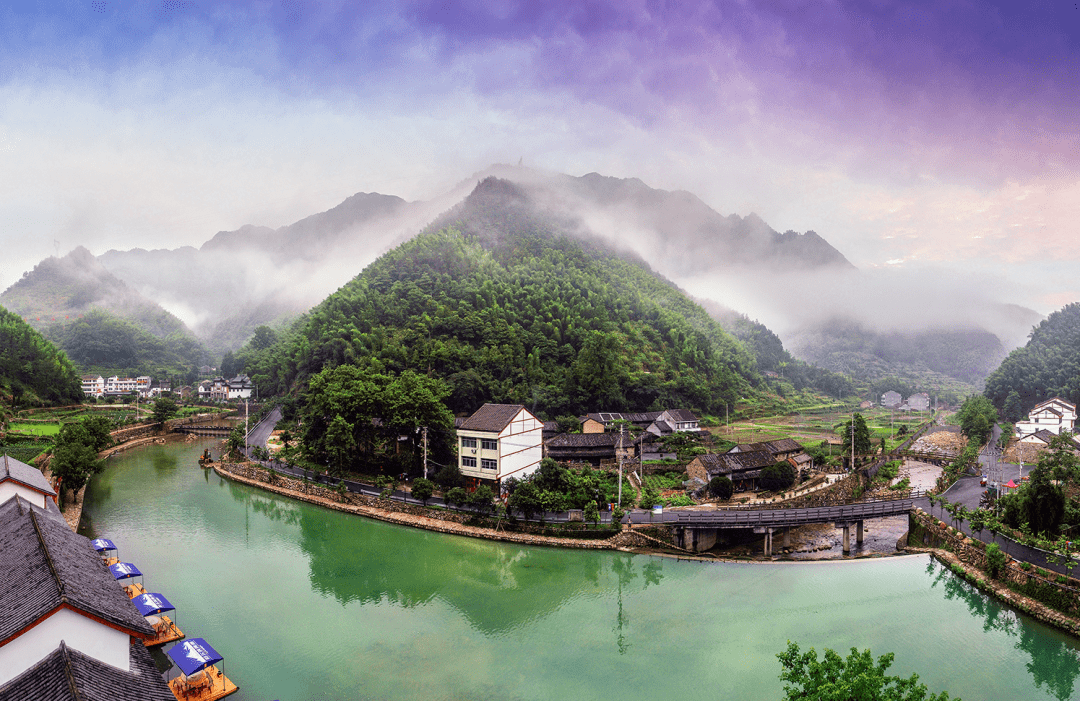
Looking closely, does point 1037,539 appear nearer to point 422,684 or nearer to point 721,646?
point 721,646

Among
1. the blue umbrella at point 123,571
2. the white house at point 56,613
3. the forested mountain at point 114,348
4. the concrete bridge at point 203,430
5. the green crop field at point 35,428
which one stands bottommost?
the concrete bridge at point 203,430

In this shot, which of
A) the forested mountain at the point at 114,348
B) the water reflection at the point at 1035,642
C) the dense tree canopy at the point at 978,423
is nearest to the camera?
the water reflection at the point at 1035,642

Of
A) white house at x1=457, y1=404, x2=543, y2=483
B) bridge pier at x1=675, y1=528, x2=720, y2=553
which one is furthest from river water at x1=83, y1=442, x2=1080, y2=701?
white house at x1=457, y1=404, x2=543, y2=483

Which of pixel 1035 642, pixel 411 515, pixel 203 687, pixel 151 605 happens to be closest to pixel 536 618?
pixel 203 687

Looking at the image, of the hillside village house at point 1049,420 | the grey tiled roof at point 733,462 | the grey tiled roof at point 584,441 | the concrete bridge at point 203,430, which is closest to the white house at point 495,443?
the grey tiled roof at point 584,441

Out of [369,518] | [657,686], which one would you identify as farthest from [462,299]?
[657,686]

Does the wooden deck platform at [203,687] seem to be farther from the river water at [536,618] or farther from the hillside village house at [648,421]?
the hillside village house at [648,421]

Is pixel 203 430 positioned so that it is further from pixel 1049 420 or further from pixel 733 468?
pixel 1049 420
